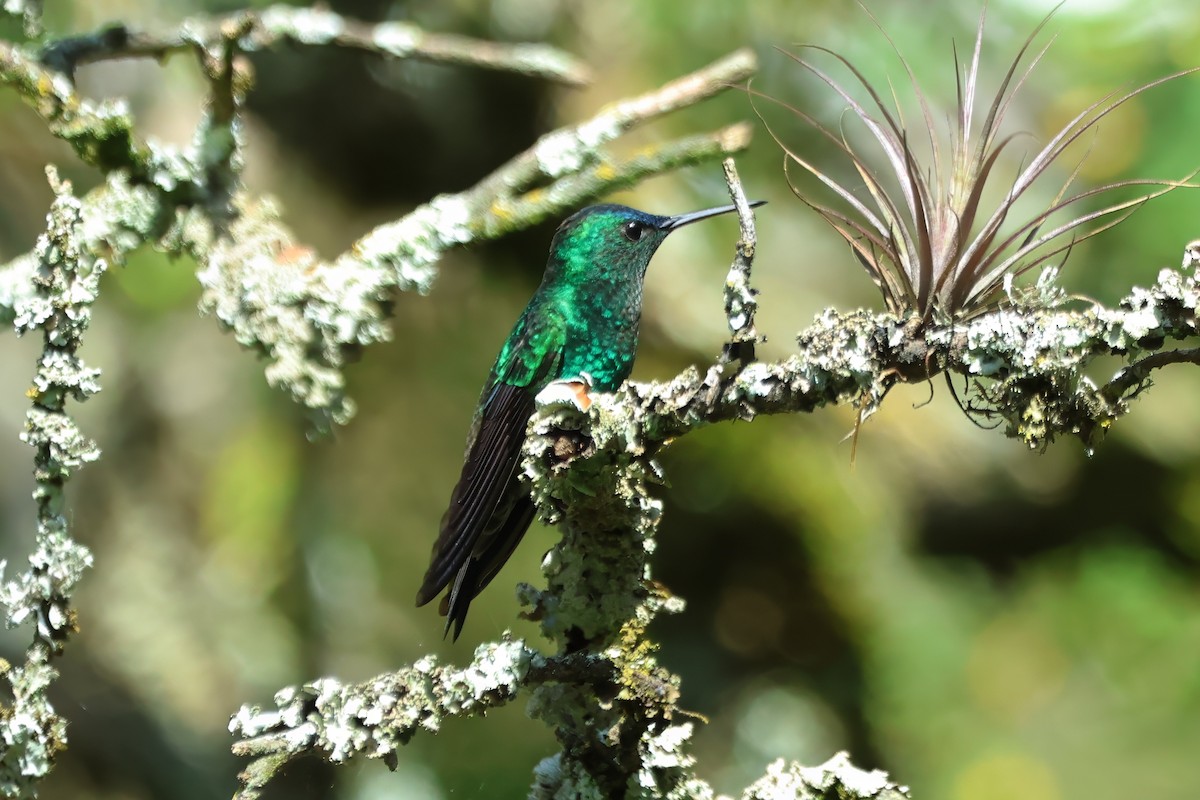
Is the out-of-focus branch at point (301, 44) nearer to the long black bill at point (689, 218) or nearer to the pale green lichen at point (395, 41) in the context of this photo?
the pale green lichen at point (395, 41)

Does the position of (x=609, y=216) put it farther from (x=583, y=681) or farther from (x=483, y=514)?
(x=583, y=681)

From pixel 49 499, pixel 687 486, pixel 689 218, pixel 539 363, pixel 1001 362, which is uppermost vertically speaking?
pixel 687 486

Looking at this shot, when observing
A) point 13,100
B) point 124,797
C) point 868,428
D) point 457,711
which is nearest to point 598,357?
point 457,711

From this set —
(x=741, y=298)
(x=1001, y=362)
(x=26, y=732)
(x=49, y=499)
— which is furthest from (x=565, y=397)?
(x=26, y=732)

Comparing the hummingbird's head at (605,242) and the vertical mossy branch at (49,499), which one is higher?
the hummingbird's head at (605,242)

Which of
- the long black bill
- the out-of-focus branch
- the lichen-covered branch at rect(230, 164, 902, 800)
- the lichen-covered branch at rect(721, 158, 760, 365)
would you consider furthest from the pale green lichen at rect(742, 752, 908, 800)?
the out-of-focus branch

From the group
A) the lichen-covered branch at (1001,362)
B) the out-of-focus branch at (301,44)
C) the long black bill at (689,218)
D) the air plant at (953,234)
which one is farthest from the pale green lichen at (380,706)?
the out-of-focus branch at (301,44)
